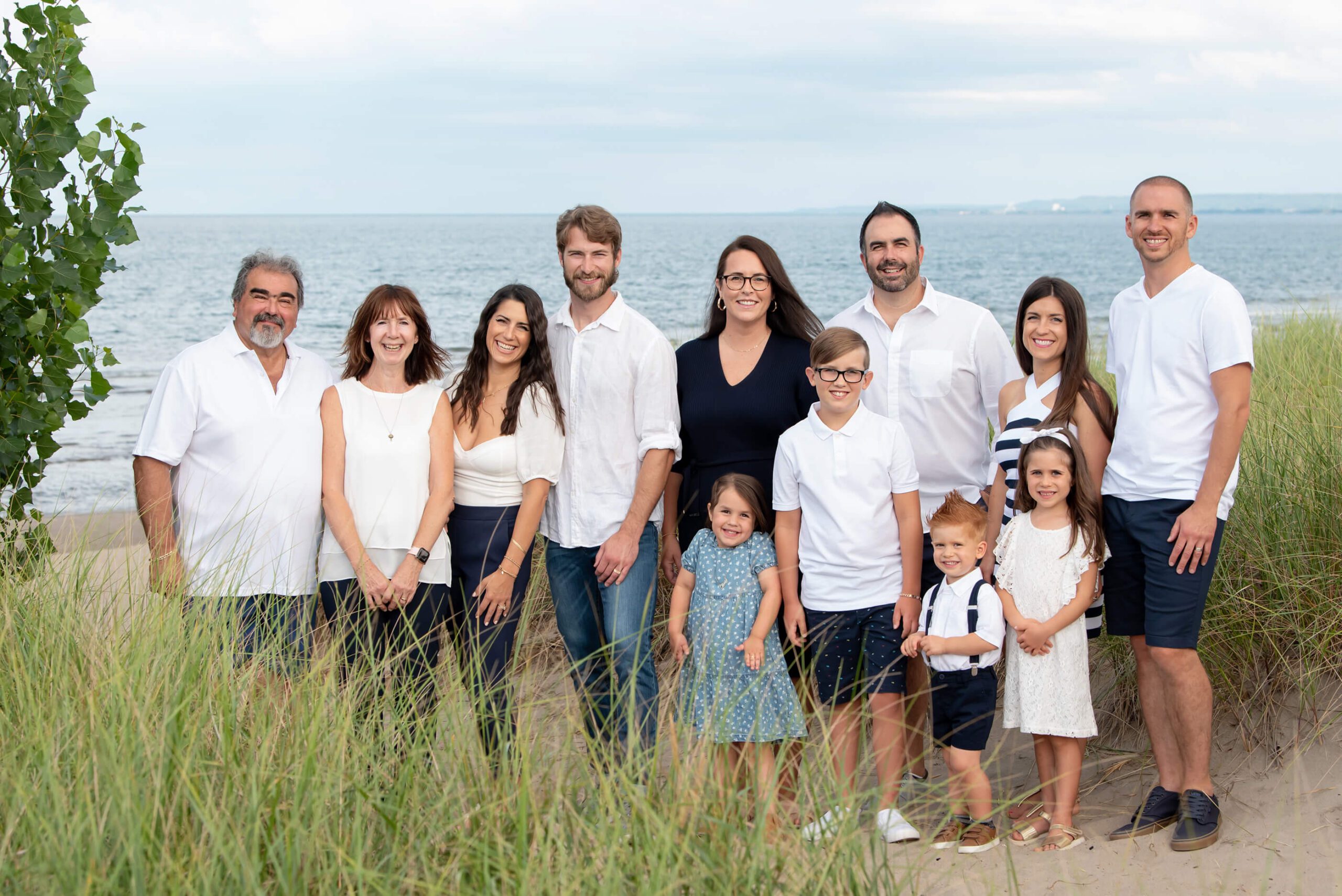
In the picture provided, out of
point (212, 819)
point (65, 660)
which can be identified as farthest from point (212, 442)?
point (212, 819)

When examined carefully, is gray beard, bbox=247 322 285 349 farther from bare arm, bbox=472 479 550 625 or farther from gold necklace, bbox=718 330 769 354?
gold necklace, bbox=718 330 769 354

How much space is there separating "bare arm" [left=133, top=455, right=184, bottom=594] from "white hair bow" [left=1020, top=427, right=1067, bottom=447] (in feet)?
10.2

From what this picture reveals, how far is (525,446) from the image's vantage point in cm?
420

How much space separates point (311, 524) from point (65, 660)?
3.32 ft

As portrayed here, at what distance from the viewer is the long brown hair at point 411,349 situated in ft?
13.5

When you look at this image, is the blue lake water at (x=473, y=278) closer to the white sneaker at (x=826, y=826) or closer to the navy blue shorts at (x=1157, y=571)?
the navy blue shorts at (x=1157, y=571)

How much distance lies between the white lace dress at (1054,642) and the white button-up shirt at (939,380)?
1.49 feet

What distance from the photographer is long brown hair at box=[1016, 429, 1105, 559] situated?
3900 mm

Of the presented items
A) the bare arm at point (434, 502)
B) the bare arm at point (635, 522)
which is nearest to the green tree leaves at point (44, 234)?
the bare arm at point (434, 502)

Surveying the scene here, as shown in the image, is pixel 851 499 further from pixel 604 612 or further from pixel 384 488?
pixel 384 488

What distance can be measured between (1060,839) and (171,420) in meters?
3.54

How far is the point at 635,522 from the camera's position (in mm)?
4203

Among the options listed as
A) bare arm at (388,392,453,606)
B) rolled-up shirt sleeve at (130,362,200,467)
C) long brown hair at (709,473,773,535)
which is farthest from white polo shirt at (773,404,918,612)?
rolled-up shirt sleeve at (130,362,200,467)

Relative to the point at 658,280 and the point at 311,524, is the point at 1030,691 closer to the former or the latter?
the point at 311,524
